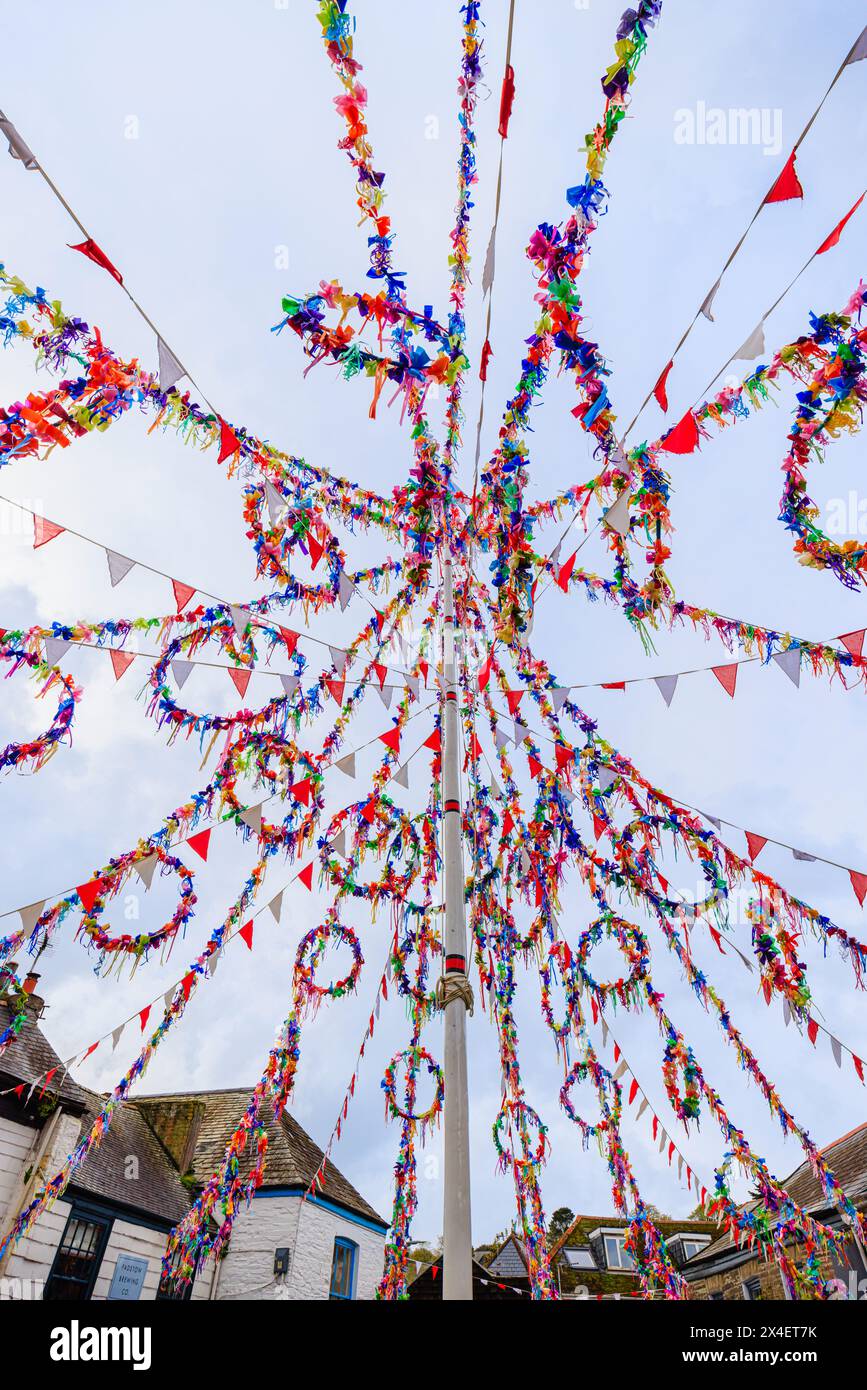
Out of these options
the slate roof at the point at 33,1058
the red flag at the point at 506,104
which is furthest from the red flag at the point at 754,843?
the slate roof at the point at 33,1058

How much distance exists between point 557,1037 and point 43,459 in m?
8.31

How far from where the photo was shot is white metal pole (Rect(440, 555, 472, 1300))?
3.55 metres

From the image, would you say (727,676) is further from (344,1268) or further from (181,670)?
(344,1268)

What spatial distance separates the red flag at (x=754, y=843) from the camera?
19.5 ft

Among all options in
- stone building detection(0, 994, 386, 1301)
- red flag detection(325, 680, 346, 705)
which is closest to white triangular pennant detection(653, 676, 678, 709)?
red flag detection(325, 680, 346, 705)

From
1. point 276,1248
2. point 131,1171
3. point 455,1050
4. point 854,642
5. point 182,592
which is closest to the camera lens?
point 455,1050

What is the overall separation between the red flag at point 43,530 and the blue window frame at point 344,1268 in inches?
625

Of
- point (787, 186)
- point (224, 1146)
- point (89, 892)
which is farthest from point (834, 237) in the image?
point (224, 1146)

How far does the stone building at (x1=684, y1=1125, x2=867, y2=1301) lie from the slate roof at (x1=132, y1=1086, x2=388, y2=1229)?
27.0 ft

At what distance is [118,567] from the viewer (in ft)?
17.3

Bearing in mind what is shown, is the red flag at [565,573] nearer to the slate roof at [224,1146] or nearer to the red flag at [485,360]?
the red flag at [485,360]

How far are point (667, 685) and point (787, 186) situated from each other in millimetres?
3700
